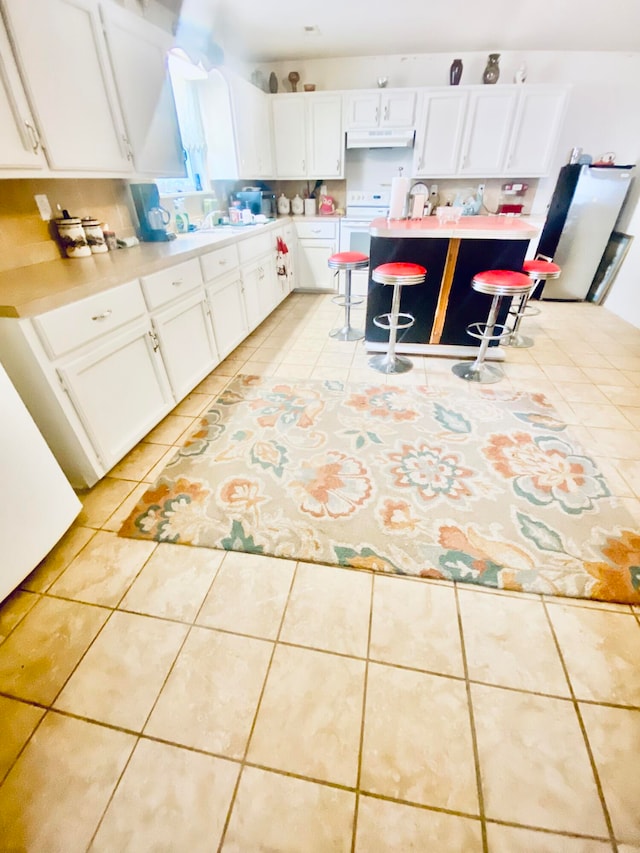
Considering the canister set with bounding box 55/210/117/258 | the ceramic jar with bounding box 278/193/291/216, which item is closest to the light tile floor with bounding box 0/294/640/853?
the canister set with bounding box 55/210/117/258

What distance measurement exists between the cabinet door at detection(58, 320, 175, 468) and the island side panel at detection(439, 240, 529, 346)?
2.18 metres

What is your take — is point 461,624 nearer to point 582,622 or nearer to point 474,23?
point 582,622

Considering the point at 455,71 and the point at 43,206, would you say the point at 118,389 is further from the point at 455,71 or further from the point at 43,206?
the point at 455,71

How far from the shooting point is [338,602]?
131 centimetres

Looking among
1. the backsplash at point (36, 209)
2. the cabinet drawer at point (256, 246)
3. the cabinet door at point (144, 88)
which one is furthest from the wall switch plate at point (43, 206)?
the cabinet drawer at point (256, 246)

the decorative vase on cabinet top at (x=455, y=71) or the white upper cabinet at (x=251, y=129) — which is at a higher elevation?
the decorative vase on cabinet top at (x=455, y=71)

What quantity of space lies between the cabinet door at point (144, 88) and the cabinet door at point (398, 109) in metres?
2.49

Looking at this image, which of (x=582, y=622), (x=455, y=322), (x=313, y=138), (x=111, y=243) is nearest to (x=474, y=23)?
(x=313, y=138)

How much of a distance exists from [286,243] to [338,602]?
396 centimetres

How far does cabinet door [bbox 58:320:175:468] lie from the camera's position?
5.25ft

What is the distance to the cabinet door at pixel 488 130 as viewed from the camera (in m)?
3.81

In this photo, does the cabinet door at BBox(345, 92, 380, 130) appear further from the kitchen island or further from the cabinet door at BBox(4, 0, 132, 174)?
the cabinet door at BBox(4, 0, 132, 174)

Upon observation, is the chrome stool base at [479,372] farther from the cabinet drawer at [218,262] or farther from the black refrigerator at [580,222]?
the black refrigerator at [580,222]

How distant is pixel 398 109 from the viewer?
13.0 feet
